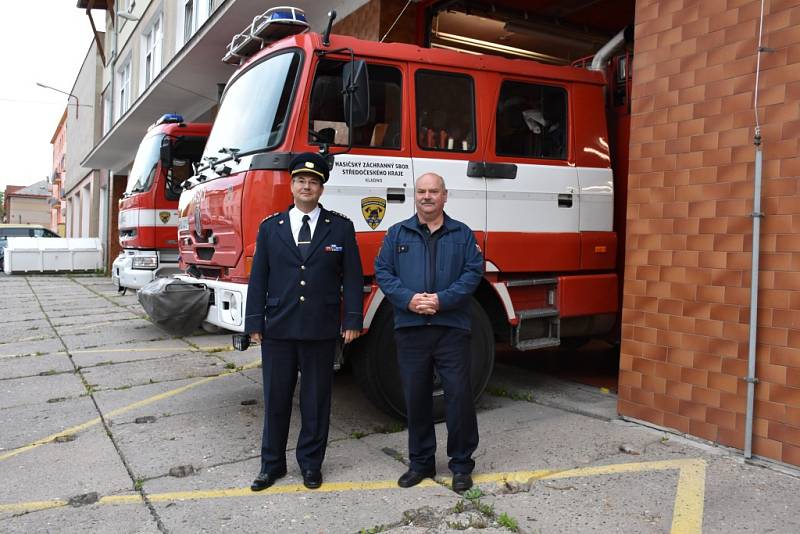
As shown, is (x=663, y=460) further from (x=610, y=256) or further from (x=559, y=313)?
(x=610, y=256)

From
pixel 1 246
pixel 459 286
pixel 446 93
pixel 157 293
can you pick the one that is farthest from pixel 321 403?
pixel 1 246

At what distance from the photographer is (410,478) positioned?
3.70m

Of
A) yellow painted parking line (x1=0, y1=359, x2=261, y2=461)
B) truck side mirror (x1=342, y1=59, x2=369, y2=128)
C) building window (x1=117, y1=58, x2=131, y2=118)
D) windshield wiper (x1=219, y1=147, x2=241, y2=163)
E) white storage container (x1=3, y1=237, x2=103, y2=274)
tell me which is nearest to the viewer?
truck side mirror (x1=342, y1=59, x2=369, y2=128)

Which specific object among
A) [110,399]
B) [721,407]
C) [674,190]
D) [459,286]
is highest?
[674,190]

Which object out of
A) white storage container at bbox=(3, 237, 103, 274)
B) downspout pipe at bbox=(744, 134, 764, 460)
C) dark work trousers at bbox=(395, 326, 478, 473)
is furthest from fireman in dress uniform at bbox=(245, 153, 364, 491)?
white storage container at bbox=(3, 237, 103, 274)

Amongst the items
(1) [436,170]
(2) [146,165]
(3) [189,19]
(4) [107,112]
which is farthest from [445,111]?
(4) [107,112]

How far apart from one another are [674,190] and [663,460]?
176 cm

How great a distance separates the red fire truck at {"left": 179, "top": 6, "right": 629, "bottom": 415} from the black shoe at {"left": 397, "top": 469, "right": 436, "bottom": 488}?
3.10 ft

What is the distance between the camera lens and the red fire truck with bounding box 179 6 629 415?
4457 mm

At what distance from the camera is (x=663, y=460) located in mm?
4023

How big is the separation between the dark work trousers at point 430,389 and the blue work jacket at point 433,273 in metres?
0.08

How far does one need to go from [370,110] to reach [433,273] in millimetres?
1449

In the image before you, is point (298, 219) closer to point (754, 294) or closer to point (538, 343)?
point (538, 343)

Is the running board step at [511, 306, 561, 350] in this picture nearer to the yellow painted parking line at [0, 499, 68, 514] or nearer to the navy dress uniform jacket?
the navy dress uniform jacket
